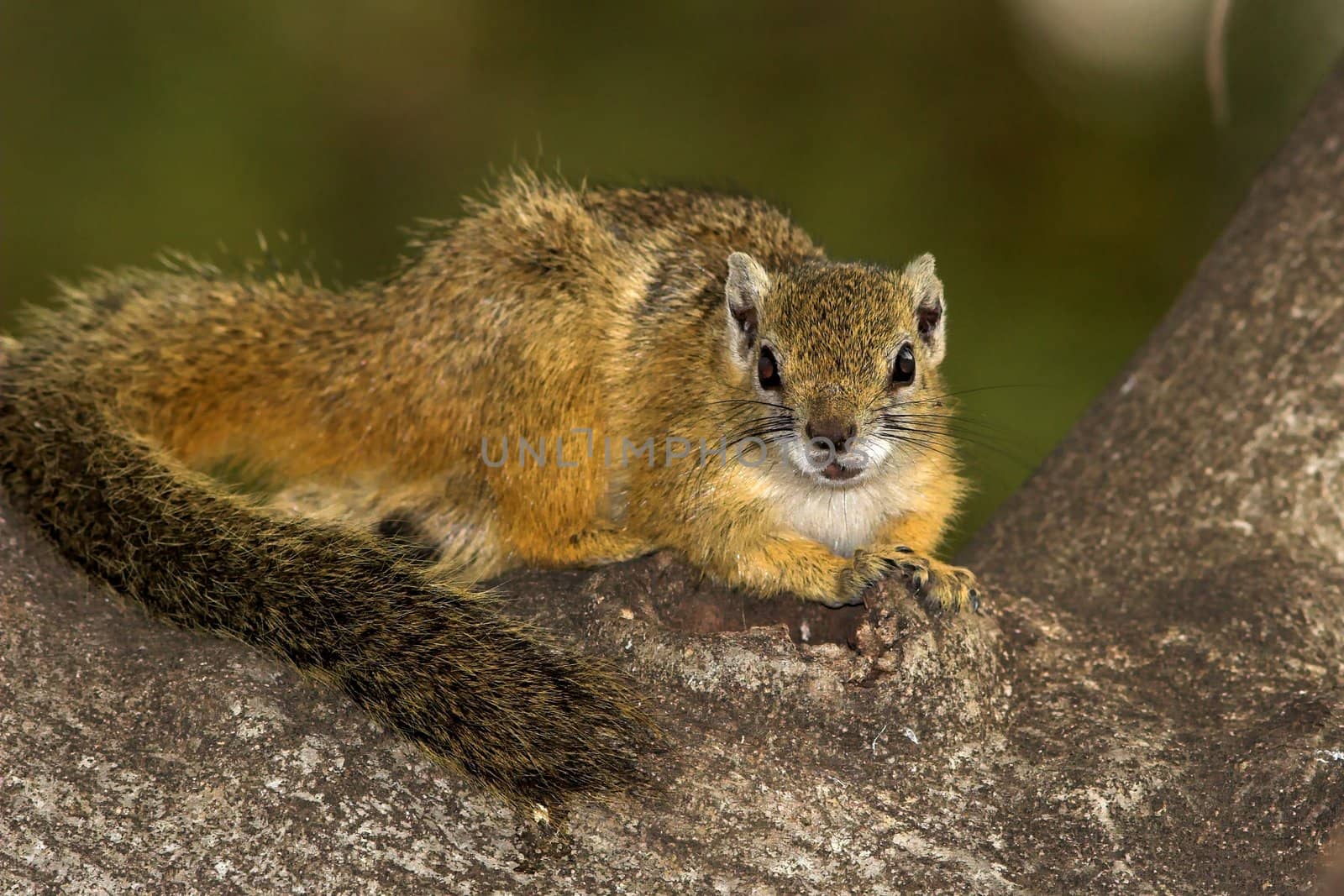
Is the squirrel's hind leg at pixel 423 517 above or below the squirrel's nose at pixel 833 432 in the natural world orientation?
below

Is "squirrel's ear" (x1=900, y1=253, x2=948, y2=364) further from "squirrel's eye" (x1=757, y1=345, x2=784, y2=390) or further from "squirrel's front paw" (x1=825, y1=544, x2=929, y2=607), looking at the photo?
"squirrel's front paw" (x1=825, y1=544, x2=929, y2=607)

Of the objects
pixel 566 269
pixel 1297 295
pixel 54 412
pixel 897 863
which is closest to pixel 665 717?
pixel 897 863

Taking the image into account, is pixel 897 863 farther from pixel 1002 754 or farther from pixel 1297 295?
pixel 1297 295

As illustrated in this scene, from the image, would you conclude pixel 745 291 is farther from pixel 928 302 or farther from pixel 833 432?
pixel 833 432

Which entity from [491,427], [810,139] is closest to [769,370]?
[491,427]

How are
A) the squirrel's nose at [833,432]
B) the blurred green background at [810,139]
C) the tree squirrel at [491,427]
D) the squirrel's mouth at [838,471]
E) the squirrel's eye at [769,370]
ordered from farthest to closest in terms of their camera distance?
the blurred green background at [810,139]
the squirrel's eye at [769,370]
the squirrel's mouth at [838,471]
the squirrel's nose at [833,432]
the tree squirrel at [491,427]

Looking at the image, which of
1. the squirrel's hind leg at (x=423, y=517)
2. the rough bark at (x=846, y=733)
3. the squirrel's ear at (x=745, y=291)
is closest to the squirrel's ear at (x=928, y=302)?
the squirrel's ear at (x=745, y=291)

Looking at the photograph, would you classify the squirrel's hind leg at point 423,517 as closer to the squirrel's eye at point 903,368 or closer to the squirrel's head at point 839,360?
the squirrel's head at point 839,360
